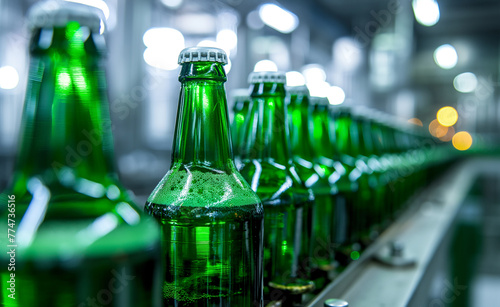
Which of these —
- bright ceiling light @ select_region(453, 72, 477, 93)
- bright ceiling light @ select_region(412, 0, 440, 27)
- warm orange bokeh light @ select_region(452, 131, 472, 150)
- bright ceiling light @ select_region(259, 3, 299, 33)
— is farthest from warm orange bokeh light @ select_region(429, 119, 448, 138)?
bright ceiling light @ select_region(259, 3, 299, 33)

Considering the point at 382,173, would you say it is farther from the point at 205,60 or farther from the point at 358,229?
the point at 205,60

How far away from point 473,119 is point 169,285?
6.75 metres

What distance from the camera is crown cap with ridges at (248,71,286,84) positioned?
0.50 meters

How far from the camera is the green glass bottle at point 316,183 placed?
0.62 meters

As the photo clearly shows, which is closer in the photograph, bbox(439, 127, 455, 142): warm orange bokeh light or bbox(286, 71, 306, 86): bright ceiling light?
bbox(286, 71, 306, 86): bright ceiling light

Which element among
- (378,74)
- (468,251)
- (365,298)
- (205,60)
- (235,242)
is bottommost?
(468,251)

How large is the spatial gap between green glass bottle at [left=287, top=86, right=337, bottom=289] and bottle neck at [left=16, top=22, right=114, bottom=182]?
381 mm

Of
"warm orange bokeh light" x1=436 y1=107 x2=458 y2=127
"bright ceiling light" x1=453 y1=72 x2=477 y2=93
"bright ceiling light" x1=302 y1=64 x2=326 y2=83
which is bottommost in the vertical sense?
"warm orange bokeh light" x1=436 y1=107 x2=458 y2=127

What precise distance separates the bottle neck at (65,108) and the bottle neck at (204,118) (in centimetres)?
12

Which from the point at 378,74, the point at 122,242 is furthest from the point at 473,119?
the point at 122,242

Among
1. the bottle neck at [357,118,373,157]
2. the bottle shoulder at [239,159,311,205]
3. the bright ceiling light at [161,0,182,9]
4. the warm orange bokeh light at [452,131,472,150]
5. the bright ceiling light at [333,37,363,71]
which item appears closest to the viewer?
the bottle shoulder at [239,159,311,205]

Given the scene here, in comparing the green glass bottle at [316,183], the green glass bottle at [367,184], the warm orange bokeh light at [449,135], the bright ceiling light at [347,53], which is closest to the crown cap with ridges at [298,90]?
the green glass bottle at [316,183]

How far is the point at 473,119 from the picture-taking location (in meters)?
6.37

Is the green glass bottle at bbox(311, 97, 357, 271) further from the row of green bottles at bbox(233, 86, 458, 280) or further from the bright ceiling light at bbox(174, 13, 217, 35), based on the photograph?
the bright ceiling light at bbox(174, 13, 217, 35)
